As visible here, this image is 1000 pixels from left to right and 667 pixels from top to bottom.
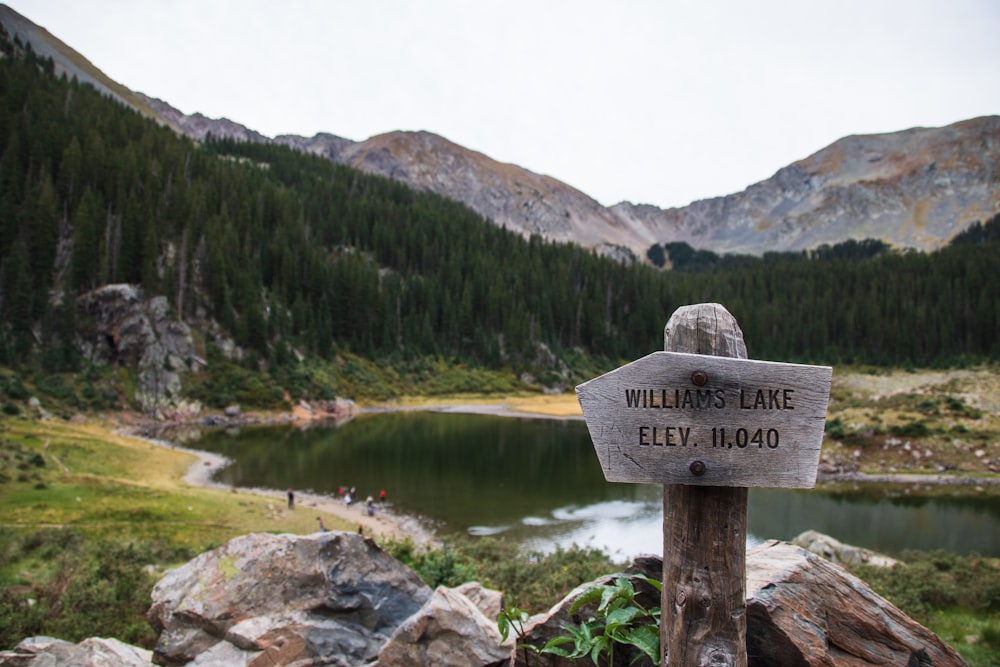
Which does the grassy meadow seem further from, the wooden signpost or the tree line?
the tree line

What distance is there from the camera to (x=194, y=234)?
264 feet

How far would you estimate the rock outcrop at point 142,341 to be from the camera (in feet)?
194

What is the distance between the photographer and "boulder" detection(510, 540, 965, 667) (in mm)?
4344

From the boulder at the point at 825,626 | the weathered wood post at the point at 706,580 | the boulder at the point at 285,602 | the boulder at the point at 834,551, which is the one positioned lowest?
the boulder at the point at 834,551

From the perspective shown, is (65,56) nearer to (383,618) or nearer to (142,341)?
(142,341)

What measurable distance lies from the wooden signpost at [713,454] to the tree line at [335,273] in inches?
2645

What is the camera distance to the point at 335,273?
9588 cm

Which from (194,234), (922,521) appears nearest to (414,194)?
(194,234)

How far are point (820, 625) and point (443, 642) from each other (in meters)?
3.50

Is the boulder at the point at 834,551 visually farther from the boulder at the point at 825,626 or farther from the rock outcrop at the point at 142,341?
the rock outcrop at the point at 142,341

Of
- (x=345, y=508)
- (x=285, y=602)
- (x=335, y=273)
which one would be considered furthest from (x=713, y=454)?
(x=335, y=273)

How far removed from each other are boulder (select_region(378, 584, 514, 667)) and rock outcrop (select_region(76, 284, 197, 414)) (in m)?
60.8

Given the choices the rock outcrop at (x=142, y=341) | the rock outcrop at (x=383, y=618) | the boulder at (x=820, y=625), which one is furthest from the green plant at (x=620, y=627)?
the rock outcrop at (x=142, y=341)

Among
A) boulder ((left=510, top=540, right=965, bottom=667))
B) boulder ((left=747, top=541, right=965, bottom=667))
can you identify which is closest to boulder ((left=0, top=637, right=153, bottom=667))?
boulder ((left=510, top=540, right=965, bottom=667))
